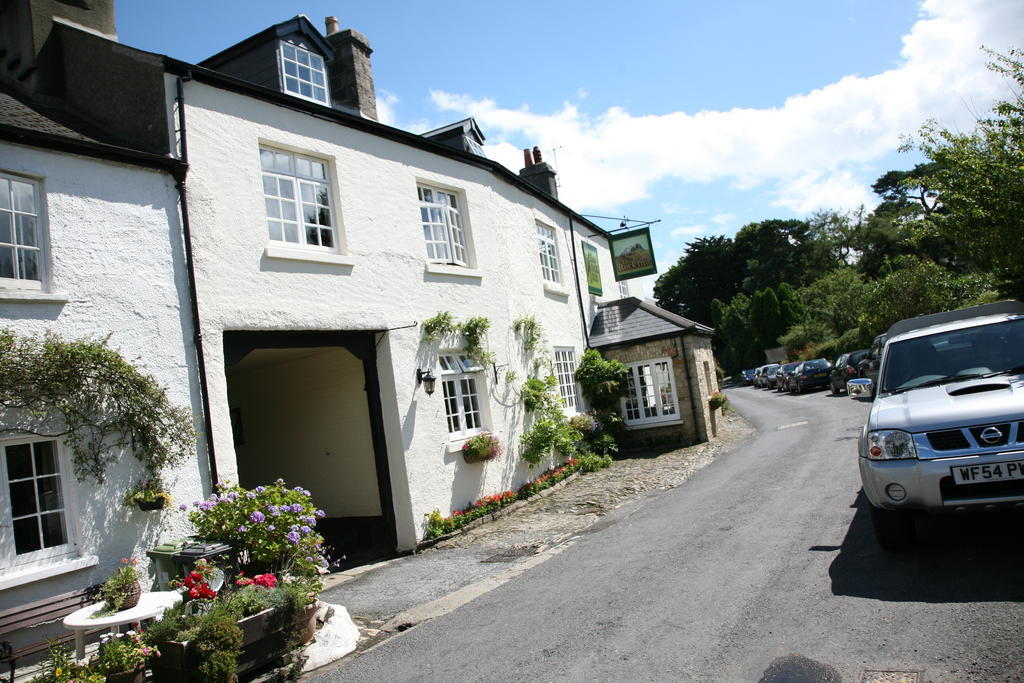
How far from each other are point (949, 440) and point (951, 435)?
4cm

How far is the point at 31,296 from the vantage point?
6.66 meters

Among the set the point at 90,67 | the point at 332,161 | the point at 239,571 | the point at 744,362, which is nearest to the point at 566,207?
the point at 332,161

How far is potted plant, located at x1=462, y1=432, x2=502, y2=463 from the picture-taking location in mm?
11781

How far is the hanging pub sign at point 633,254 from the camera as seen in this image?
2108 cm

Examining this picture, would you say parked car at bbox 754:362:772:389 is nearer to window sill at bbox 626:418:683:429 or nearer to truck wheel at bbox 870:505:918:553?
window sill at bbox 626:418:683:429

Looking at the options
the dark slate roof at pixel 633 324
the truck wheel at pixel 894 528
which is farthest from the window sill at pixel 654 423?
the truck wheel at pixel 894 528

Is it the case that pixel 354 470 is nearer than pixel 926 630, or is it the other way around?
pixel 926 630

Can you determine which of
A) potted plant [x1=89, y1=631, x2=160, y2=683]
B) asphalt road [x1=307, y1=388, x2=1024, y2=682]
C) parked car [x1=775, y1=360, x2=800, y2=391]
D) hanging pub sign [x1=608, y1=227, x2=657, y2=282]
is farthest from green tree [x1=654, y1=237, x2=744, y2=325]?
potted plant [x1=89, y1=631, x2=160, y2=683]

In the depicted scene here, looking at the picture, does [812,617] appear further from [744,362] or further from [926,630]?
[744,362]

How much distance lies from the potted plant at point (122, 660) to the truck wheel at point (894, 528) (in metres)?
6.11

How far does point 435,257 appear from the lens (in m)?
12.6

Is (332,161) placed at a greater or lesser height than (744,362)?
greater

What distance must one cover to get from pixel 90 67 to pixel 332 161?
3.35 meters

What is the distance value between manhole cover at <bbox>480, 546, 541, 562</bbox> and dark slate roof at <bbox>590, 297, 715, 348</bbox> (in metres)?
10.0
